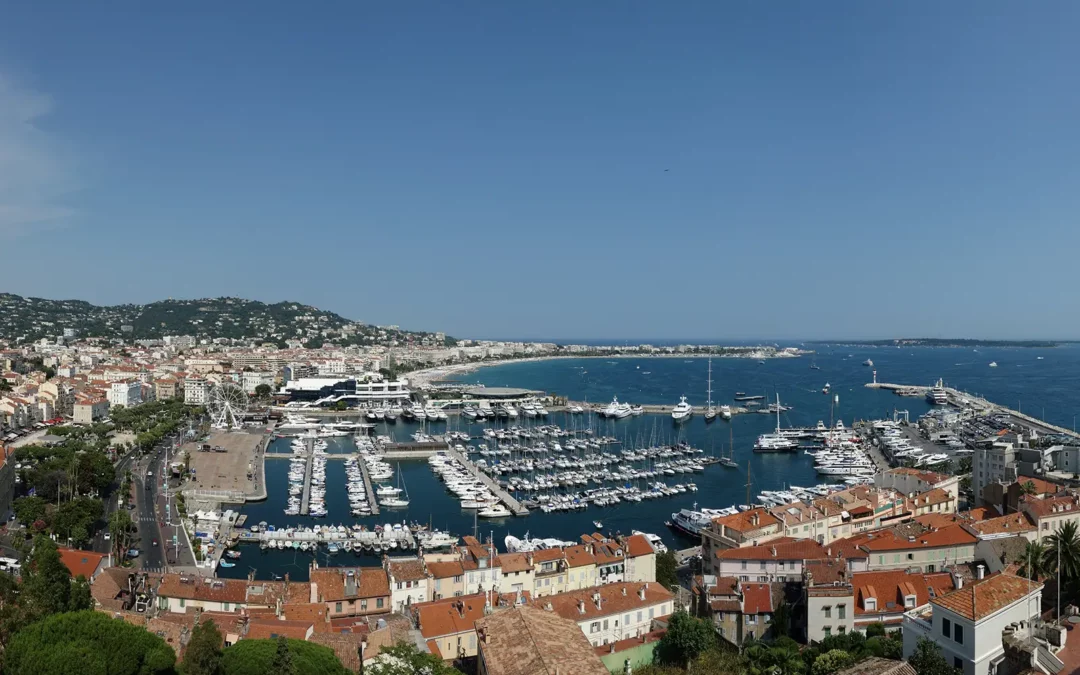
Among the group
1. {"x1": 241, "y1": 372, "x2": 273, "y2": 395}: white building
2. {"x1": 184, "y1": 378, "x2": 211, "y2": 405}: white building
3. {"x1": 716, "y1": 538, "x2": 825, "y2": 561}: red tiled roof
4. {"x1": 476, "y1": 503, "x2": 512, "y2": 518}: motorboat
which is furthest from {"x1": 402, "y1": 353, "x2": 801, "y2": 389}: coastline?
{"x1": 716, "y1": 538, "x2": 825, "y2": 561}: red tiled roof

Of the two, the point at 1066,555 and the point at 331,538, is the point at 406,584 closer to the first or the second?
the point at 331,538

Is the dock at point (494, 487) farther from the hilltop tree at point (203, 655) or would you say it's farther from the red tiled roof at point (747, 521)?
the hilltop tree at point (203, 655)

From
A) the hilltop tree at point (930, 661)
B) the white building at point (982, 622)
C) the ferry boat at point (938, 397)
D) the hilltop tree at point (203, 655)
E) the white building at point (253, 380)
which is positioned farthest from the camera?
the white building at point (253, 380)

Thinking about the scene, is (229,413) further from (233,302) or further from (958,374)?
(233,302)

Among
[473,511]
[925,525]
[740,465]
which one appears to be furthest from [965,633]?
[740,465]

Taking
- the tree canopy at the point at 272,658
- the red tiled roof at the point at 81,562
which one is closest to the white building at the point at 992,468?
the tree canopy at the point at 272,658

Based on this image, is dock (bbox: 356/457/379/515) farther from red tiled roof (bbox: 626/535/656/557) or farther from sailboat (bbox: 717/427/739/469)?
sailboat (bbox: 717/427/739/469)
